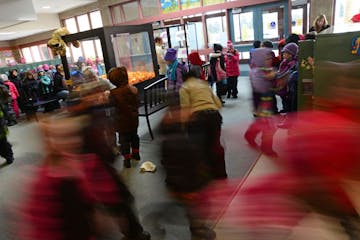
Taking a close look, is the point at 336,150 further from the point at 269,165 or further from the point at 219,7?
the point at 219,7

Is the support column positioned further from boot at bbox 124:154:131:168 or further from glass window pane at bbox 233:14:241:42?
boot at bbox 124:154:131:168

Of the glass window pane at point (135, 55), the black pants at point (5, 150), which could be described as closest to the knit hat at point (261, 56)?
the glass window pane at point (135, 55)

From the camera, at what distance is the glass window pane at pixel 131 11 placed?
1092 centimetres

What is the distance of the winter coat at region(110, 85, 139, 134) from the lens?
10.4 ft

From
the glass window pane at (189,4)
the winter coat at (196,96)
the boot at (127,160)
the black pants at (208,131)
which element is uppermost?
the glass window pane at (189,4)

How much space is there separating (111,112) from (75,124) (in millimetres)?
1787

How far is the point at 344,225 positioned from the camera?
1.66 m

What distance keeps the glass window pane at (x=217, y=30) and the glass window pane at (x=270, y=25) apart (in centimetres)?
134

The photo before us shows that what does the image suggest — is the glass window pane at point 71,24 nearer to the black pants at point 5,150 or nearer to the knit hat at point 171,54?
the black pants at point 5,150

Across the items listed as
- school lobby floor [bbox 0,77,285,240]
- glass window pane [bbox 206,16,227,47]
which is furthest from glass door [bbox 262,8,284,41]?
school lobby floor [bbox 0,77,285,240]

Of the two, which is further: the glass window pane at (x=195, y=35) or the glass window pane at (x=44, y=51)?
the glass window pane at (x=44, y=51)

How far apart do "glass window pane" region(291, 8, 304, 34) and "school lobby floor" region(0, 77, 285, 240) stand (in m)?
3.90

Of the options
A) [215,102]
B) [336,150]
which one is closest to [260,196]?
[336,150]

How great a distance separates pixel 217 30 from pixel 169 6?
2201 mm
